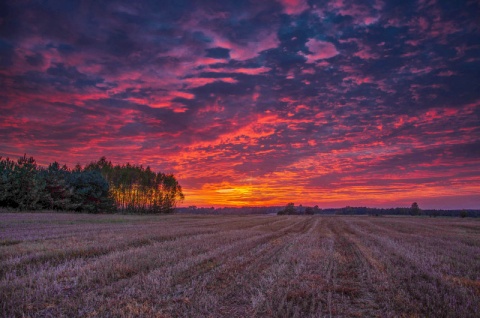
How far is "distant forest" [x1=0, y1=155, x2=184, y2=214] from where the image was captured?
4853 cm

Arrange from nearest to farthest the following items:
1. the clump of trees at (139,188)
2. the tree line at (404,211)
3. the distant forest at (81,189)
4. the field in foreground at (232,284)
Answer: the field in foreground at (232,284)
the distant forest at (81,189)
the clump of trees at (139,188)
the tree line at (404,211)

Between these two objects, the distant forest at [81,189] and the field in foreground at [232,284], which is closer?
the field in foreground at [232,284]

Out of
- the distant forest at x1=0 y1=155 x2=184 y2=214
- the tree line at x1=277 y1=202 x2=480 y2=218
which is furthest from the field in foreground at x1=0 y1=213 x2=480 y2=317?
the tree line at x1=277 y1=202 x2=480 y2=218

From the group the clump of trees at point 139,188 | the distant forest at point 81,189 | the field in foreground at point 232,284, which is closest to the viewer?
the field in foreground at point 232,284

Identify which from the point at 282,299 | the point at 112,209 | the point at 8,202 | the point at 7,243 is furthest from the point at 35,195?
the point at 282,299

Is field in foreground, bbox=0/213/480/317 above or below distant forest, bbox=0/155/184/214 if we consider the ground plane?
below

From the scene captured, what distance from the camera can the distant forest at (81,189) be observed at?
48531 millimetres

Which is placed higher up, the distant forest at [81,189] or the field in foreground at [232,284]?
the distant forest at [81,189]

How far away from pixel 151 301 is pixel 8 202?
186 ft

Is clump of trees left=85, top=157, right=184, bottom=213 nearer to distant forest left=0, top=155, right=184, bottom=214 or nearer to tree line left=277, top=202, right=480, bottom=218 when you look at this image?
distant forest left=0, top=155, right=184, bottom=214

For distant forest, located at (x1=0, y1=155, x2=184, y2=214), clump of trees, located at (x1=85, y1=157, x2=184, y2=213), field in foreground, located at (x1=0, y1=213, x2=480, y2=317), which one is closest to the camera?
field in foreground, located at (x1=0, y1=213, x2=480, y2=317)

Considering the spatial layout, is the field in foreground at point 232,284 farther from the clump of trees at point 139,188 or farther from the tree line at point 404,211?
the tree line at point 404,211

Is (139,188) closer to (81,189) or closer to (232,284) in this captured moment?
(81,189)

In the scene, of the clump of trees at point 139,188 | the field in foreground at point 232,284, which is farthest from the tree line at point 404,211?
the field in foreground at point 232,284
